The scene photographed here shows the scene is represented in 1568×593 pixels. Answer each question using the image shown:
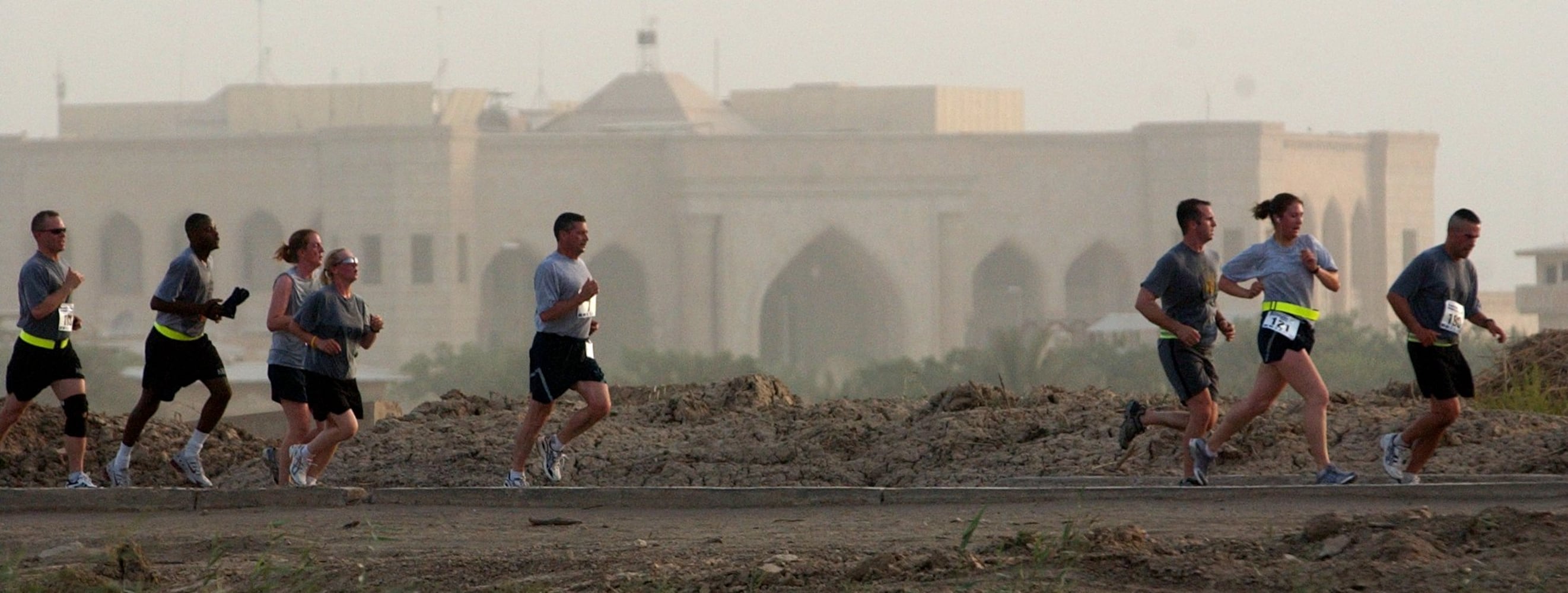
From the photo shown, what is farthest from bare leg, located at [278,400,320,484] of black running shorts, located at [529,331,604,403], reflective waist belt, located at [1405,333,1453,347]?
reflective waist belt, located at [1405,333,1453,347]

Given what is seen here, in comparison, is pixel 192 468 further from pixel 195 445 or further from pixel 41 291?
pixel 41 291

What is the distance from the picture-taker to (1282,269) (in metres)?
9.72

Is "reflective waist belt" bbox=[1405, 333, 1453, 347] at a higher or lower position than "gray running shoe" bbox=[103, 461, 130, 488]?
higher

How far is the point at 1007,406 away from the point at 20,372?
5.27 metres

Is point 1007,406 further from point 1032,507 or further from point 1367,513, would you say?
point 1367,513

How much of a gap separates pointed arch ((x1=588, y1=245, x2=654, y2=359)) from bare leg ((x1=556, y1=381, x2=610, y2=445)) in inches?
2784

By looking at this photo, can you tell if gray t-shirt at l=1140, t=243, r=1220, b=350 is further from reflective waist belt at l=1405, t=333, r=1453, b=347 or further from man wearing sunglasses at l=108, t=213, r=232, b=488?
man wearing sunglasses at l=108, t=213, r=232, b=488

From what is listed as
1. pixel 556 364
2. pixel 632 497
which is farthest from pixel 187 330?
pixel 632 497

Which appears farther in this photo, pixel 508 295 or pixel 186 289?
pixel 508 295

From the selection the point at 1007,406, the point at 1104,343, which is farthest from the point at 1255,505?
the point at 1104,343

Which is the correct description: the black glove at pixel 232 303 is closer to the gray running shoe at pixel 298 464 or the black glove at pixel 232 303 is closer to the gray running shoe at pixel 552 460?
the gray running shoe at pixel 298 464

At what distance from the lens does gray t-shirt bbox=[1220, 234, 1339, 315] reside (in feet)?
31.9

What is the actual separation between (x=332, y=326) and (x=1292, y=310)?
3.94m

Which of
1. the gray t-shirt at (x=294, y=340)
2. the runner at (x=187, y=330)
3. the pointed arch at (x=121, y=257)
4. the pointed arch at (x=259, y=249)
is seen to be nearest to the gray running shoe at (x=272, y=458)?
the runner at (x=187, y=330)
